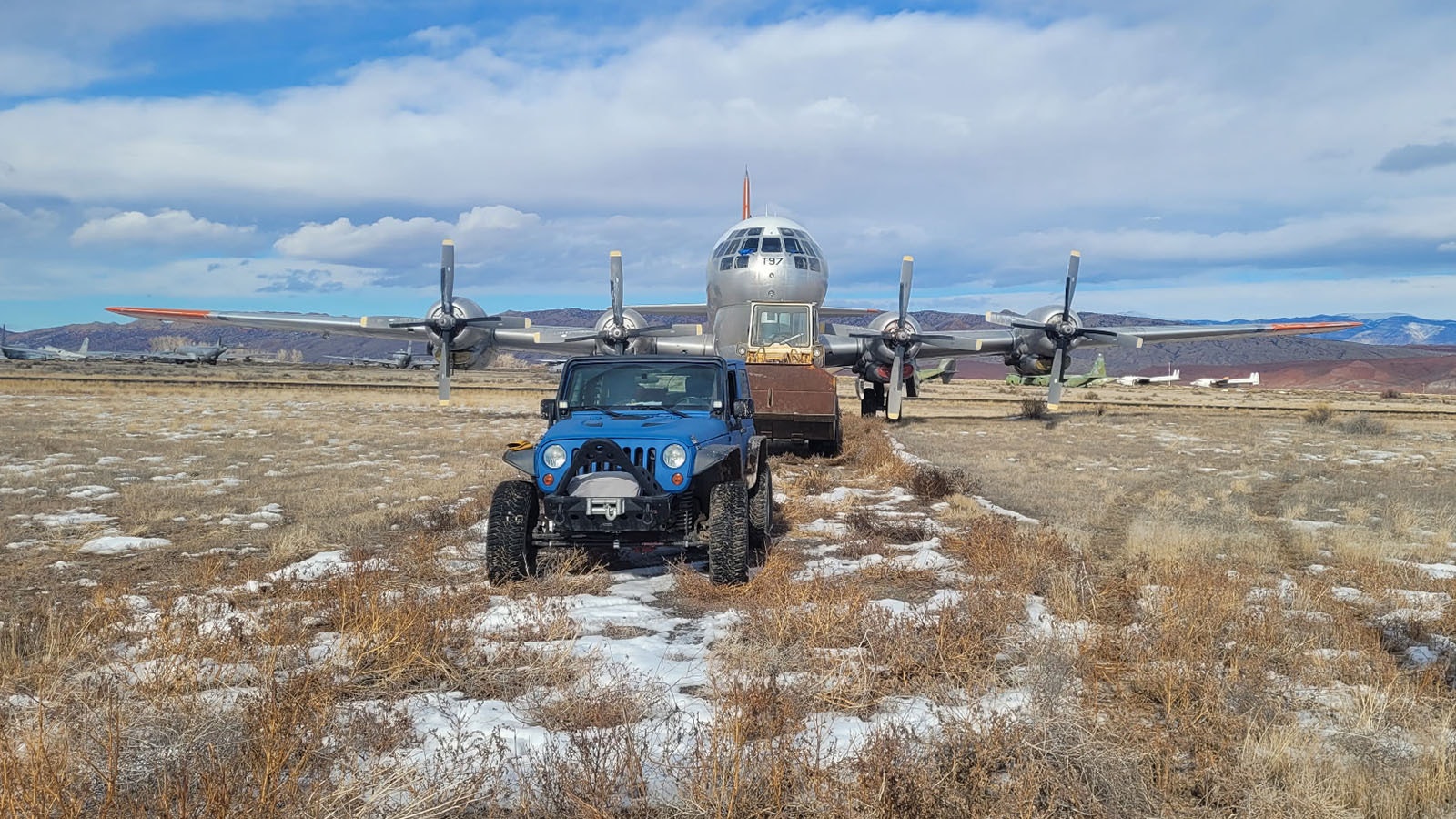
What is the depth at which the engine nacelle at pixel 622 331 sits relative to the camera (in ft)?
80.6

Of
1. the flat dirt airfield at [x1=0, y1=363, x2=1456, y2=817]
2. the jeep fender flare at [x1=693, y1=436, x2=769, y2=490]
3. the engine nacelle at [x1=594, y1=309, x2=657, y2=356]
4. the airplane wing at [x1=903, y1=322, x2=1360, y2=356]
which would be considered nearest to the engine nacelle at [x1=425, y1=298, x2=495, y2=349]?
the engine nacelle at [x1=594, y1=309, x2=657, y2=356]

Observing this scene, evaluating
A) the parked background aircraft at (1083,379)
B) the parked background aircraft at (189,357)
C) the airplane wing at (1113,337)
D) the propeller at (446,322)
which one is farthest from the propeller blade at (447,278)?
the parked background aircraft at (189,357)

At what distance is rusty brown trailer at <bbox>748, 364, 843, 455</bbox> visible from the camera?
16047 millimetres

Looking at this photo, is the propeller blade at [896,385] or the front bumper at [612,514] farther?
the propeller blade at [896,385]

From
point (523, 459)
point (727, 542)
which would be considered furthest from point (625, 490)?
point (523, 459)

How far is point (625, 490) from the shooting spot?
6.82m

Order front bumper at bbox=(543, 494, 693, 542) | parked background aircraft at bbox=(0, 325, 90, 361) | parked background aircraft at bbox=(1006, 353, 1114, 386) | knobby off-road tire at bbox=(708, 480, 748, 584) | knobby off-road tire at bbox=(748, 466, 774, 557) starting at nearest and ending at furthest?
front bumper at bbox=(543, 494, 693, 542) < knobby off-road tire at bbox=(708, 480, 748, 584) < knobby off-road tire at bbox=(748, 466, 774, 557) < parked background aircraft at bbox=(1006, 353, 1114, 386) < parked background aircraft at bbox=(0, 325, 90, 361)

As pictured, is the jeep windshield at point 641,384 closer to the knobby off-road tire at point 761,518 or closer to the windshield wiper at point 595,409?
the windshield wiper at point 595,409

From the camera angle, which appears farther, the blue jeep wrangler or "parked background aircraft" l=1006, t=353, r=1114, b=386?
"parked background aircraft" l=1006, t=353, r=1114, b=386

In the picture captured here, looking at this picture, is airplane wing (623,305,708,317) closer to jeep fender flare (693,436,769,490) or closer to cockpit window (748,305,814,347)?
cockpit window (748,305,814,347)

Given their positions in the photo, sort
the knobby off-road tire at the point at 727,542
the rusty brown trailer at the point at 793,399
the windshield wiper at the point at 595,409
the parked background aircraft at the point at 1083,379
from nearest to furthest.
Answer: the knobby off-road tire at the point at 727,542 < the windshield wiper at the point at 595,409 < the rusty brown trailer at the point at 793,399 < the parked background aircraft at the point at 1083,379

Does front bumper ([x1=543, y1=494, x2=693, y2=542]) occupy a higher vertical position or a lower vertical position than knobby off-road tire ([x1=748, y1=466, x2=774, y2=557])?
higher

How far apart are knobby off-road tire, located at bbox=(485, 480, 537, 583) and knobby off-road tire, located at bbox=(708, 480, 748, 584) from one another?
1.48m

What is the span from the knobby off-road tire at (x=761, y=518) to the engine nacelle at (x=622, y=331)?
51.0 feet
